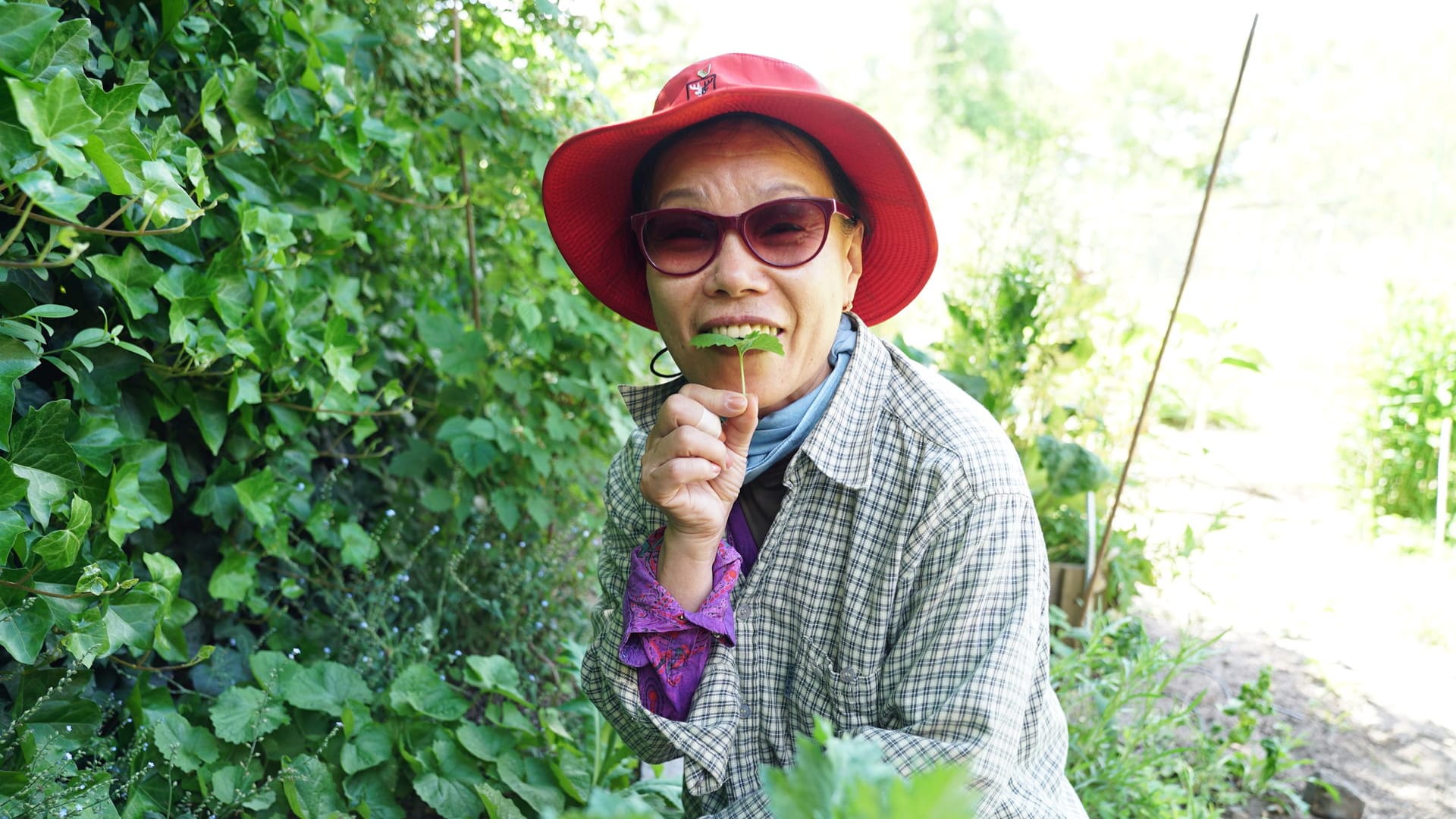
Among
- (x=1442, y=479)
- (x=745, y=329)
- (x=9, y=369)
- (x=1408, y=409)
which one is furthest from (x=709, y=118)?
(x=1408, y=409)

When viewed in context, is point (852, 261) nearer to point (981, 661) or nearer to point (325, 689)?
point (981, 661)

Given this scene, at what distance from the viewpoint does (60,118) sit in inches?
43.2

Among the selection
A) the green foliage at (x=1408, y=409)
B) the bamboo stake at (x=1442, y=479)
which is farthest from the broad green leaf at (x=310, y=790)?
the green foliage at (x=1408, y=409)

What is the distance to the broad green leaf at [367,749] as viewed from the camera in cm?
189

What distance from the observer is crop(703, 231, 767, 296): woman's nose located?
1377mm

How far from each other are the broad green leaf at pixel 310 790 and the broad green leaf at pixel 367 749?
4 centimetres

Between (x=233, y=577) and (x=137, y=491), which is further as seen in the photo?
(x=233, y=577)


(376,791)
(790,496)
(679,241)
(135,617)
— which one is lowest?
(376,791)

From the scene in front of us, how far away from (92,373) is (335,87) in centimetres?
78

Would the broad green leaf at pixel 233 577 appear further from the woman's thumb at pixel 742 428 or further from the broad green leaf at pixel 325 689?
the woman's thumb at pixel 742 428

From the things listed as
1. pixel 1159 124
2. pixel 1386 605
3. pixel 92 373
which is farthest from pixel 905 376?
pixel 1159 124

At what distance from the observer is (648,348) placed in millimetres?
2975

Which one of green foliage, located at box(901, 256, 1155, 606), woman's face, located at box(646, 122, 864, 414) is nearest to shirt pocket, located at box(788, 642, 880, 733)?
woman's face, located at box(646, 122, 864, 414)

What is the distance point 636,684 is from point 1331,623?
3526mm
